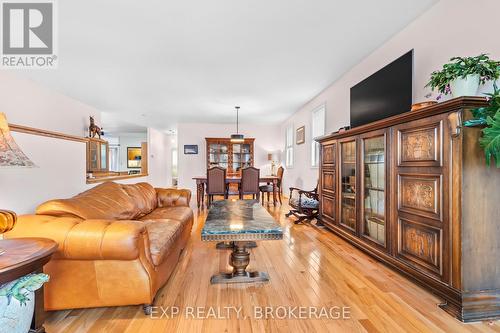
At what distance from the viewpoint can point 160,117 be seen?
7605 millimetres

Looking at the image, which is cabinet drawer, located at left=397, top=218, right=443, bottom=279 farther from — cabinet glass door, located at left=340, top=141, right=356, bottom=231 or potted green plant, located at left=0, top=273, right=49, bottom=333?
potted green plant, located at left=0, top=273, right=49, bottom=333

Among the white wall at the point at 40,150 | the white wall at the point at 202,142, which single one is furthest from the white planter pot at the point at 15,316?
the white wall at the point at 202,142

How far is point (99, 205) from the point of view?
2277 mm

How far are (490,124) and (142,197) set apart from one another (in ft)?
10.8

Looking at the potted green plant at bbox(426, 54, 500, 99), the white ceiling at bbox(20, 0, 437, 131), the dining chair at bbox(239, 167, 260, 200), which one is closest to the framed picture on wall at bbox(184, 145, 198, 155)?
the white ceiling at bbox(20, 0, 437, 131)

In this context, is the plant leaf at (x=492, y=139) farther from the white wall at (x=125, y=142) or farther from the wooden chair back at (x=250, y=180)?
the white wall at (x=125, y=142)

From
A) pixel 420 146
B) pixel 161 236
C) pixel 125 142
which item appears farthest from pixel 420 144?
pixel 125 142

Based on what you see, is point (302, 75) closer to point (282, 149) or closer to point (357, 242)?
point (357, 242)

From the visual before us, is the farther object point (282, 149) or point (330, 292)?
point (282, 149)

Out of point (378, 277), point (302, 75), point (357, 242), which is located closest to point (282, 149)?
point (302, 75)

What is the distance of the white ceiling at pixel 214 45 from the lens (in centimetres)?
241

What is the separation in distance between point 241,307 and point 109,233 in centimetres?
105

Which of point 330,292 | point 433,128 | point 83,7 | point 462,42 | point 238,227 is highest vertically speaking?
point 83,7

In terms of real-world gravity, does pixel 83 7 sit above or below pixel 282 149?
above
